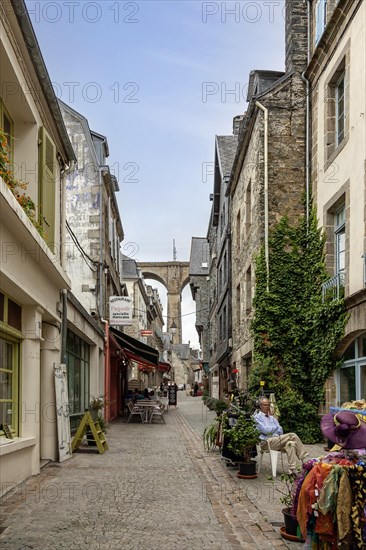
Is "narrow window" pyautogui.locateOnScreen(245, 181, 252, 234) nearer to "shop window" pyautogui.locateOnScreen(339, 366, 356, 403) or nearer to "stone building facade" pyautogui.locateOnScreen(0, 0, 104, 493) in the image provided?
"shop window" pyautogui.locateOnScreen(339, 366, 356, 403)

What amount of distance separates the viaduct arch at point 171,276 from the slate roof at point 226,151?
5656 centimetres

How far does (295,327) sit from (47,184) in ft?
22.8

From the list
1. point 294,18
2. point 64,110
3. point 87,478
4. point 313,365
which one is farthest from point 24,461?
point 64,110

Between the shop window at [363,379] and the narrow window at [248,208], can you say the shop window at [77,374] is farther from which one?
the narrow window at [248,208]

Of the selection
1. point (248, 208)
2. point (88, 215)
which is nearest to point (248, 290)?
point (248, 208)

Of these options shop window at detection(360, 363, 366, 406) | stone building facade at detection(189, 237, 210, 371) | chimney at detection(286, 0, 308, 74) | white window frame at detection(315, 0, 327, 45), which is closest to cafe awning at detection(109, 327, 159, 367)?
chimney at detection(286, 0, 308, 74)

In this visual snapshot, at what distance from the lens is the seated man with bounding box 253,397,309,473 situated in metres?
8.39

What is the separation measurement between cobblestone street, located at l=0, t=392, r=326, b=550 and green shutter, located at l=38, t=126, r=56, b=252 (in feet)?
12.0

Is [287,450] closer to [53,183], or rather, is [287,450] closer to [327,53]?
[53,183]

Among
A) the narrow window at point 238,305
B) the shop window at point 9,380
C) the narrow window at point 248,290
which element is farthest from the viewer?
the narrow window at point 238,305

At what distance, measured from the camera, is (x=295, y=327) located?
48.3ft

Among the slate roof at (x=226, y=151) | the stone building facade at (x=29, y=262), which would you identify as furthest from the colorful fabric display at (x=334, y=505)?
the slate roof at (x=226, y=151)

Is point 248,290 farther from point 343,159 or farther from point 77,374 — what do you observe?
point 343,159

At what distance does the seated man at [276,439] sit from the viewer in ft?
27.5
